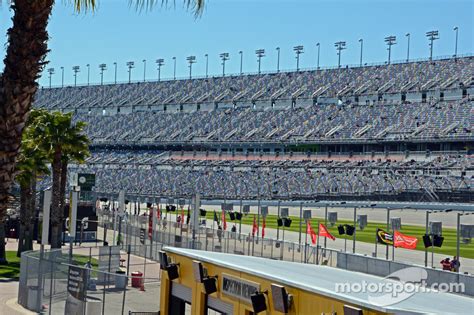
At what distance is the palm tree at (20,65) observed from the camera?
10930 mm

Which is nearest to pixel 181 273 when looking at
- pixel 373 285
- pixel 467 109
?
pixel 373 285

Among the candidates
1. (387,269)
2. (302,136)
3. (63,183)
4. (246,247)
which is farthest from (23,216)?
(302,136)

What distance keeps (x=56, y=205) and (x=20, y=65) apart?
3369 centimetres

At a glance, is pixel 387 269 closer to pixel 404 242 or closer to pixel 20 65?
pixel 404 242

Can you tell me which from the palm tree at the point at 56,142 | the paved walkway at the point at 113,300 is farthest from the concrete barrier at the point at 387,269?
the palm tree at the point at 56,142

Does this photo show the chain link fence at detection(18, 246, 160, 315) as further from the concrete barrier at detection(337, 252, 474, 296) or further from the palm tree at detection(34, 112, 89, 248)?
the palm tree at detection(34, 112, 89, 248)

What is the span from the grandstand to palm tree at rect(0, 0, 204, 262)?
65.7 meters

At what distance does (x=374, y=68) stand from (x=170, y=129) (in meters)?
30.9

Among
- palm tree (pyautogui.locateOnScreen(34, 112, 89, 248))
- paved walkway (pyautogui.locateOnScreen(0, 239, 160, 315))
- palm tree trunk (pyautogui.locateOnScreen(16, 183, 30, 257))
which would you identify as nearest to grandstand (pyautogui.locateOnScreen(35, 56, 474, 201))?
palm tree (pyautogui.locateOnScreen(34, 112, 89, 248))

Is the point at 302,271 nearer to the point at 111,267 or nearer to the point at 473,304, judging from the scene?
the point at 473,304

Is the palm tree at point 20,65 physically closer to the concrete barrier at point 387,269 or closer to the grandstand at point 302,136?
the concrete barrier at point 387,269

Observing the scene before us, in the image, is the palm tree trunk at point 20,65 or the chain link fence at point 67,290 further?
the chain link fence at point 67,290

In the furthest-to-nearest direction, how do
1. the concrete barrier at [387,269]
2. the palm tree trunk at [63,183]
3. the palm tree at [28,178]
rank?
1. the palm tree trunk at [63,183]
2. the palm tree at [28,178]
3. the concrete barrier at [387,269]

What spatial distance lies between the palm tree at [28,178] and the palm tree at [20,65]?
30.4 meters
